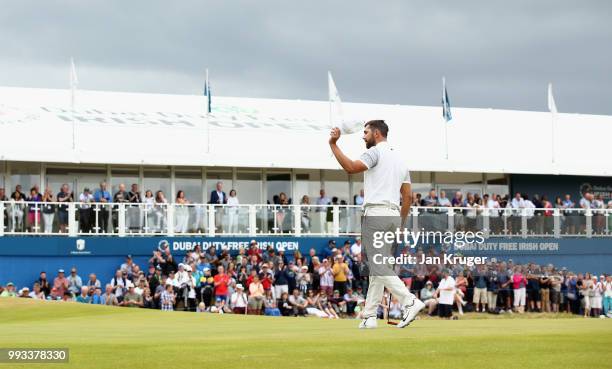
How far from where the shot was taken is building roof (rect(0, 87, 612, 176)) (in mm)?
35156

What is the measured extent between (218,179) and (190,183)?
1063 mm

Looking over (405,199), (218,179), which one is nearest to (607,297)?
(218,179)

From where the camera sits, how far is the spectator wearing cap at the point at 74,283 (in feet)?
97.0

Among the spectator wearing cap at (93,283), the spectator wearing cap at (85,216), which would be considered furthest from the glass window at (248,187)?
the spectator wearing cap at (93,283)

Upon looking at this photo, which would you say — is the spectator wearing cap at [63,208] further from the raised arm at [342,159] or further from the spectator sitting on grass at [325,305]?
the raised arm at [342,159]

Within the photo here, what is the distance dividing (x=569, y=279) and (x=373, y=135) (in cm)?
2282

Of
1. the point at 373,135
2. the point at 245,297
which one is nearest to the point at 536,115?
the point at 245,297

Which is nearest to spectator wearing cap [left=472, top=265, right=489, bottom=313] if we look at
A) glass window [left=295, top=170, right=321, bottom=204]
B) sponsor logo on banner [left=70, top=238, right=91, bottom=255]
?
glass window [left=295, top=170, right=321, bottom=204]

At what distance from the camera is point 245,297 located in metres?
28.6

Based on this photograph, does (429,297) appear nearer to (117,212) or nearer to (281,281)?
(281,281)

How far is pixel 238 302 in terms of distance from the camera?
93.6ft

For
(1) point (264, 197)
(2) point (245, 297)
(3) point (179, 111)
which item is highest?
(3) point (179, 111)

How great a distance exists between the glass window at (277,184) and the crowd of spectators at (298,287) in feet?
20.3

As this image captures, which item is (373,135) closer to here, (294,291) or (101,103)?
(294,291)
